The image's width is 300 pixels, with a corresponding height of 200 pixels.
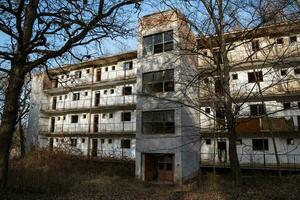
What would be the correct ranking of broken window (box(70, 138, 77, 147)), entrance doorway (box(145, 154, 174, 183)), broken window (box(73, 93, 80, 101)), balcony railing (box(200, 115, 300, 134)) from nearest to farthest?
balcony railing (box(200, 115, 300, 134)), entrance doorway (box(145, 154, 174, 183)), broken window (box(70, 138, 77, 147)), broken window (box(73, 93, 80, 101))

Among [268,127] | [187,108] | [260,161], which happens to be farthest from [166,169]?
[268,127]

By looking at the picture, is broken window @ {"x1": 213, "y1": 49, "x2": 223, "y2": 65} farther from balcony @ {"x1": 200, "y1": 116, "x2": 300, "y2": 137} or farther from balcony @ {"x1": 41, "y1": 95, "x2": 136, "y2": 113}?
balcony @ {"x1": 41, "y1": 95, "x2": 136, "y2": 113}

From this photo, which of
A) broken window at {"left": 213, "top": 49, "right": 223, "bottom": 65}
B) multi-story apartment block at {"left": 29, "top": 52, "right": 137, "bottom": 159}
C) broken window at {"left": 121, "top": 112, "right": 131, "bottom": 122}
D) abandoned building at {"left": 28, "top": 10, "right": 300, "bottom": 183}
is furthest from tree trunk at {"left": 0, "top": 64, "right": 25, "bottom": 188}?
broken window at {"left": 121, "top": 112, "right": 131, "bottom": 122}

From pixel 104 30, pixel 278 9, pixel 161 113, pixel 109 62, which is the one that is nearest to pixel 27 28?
pixel 104 30

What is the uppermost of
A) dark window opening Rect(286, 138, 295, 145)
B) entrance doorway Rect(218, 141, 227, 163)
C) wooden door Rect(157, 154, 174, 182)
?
dark window opening Rect(286, 138, 295, 145)

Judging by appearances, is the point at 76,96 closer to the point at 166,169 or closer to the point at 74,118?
the point at 74,118

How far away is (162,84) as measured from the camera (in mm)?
23797

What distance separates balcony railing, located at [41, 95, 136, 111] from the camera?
31.0m

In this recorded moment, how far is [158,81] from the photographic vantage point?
945 inches

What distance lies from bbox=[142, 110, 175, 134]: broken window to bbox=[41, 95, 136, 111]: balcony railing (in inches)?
263

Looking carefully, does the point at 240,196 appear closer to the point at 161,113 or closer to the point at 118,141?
the point at 161,113

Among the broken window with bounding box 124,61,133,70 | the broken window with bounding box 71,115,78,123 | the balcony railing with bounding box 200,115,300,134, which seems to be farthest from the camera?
the broken window with bounding box 71,115,78,123

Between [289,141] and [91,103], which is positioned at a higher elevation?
[91,103]

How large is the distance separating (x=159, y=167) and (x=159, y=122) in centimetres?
382
